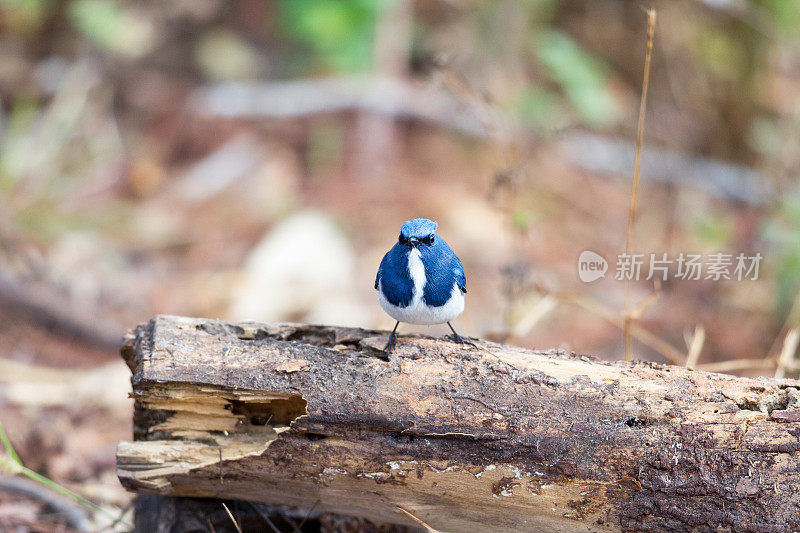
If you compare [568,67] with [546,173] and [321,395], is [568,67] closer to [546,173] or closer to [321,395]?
[546,173]

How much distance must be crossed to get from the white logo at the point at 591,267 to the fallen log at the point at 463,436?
3.31 m

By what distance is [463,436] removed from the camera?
2.41 m

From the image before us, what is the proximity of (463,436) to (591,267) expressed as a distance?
12.3 feet

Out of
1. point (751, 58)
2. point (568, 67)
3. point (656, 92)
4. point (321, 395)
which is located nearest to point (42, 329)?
point (321, 395)

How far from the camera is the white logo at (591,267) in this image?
585cm

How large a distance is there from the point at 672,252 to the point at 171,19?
6.17m

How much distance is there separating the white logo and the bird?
11.2 ft

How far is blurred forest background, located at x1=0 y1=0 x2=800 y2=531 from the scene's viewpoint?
215 inches

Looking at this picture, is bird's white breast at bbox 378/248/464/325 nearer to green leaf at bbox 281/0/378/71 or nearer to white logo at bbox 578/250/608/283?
white logo at bbox 578/250/608/283

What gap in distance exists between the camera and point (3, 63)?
7.42 meters

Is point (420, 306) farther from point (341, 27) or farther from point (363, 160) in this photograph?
point (341, 27)

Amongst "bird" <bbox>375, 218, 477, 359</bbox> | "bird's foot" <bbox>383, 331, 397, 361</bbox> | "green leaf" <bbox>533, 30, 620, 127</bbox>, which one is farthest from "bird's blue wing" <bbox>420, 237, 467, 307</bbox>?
"green leaf" <bbox>533, 30, 620, 127</bbox>

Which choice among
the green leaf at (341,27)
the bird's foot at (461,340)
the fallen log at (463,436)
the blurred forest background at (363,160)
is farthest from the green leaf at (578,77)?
the fallen log at (463,436)

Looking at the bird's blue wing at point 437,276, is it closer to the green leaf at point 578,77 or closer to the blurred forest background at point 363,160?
the blurred forest background at point 363,160
